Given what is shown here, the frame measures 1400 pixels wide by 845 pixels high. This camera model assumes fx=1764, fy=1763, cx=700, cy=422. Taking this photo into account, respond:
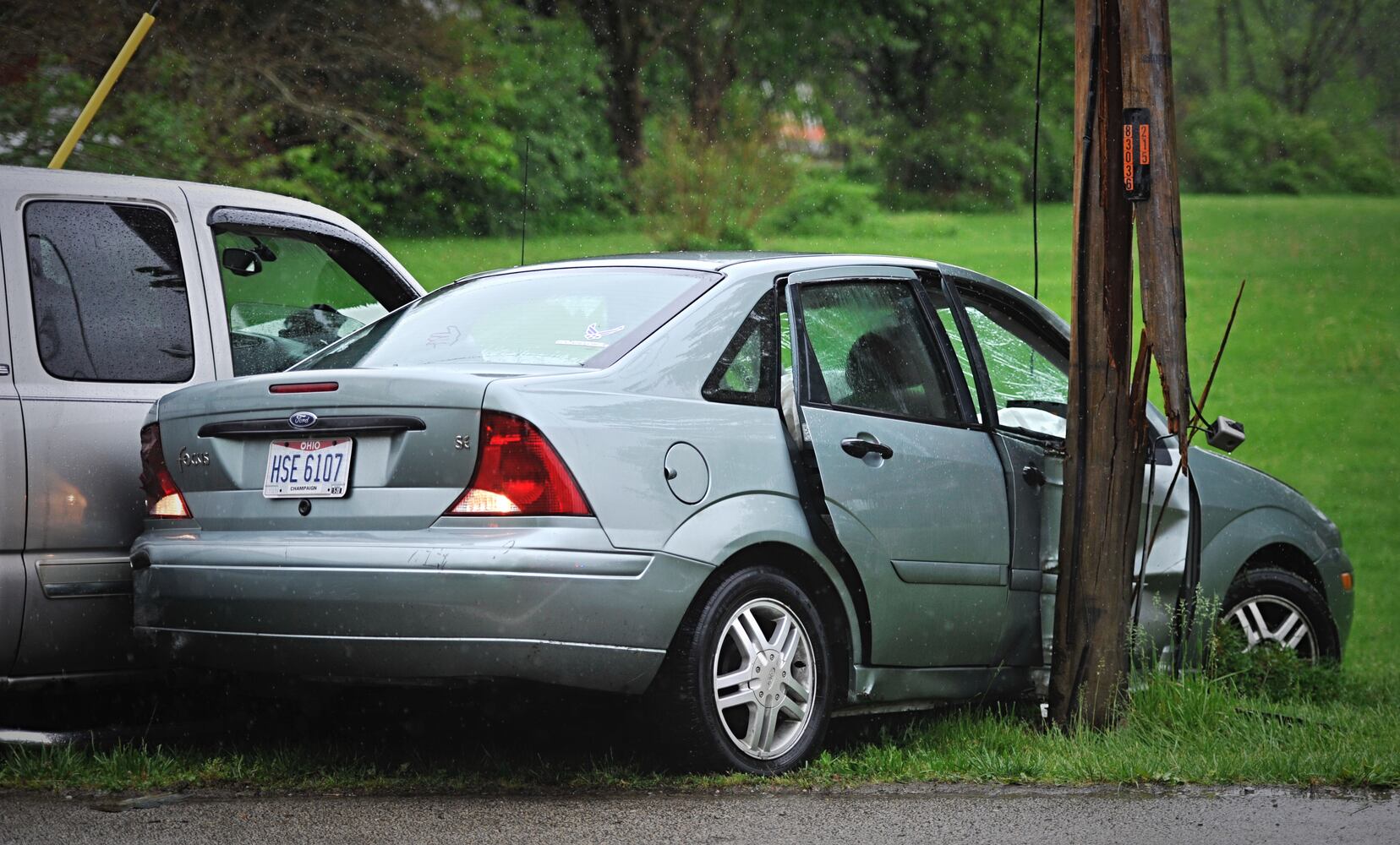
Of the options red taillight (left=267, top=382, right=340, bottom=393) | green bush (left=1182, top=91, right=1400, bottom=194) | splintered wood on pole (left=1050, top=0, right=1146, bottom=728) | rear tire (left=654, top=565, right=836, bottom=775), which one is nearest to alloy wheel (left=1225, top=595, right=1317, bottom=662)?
Answer: splintered wood on pole (left=1050, top=0, right=1146, bottom=728)

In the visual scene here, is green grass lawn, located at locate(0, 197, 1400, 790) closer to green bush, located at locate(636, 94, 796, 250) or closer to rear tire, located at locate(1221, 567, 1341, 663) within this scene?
rear tire, located at locate(1221, 567, 1341, 663)

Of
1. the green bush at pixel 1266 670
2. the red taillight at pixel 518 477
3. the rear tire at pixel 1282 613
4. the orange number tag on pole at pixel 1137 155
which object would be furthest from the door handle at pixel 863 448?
the rear tire at pixel 1282 613

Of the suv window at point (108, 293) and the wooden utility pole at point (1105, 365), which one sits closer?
the suv window at point (108, 293)

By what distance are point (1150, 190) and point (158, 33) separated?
1380 cm

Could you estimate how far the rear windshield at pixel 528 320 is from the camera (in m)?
4.98

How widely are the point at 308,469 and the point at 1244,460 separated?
939 inches

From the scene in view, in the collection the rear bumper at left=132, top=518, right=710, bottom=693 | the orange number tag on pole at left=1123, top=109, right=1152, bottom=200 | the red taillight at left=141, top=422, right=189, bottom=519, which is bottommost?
the rear bumper at left=132, top=518, right=710, bottom=693

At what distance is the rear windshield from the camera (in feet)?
16.3

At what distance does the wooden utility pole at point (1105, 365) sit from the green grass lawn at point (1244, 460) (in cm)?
27

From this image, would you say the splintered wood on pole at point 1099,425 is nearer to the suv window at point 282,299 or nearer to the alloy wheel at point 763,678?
the alloy wheel at point 763,678

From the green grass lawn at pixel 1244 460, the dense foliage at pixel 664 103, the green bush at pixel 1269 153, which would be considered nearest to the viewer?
the green grass lawn at pixel 1244 460

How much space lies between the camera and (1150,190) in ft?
18.5

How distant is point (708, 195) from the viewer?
2427 cm

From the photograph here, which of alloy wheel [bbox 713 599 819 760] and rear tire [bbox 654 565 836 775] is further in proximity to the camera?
alloy wheel [bbox 713 599 819 760]
